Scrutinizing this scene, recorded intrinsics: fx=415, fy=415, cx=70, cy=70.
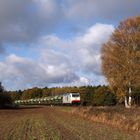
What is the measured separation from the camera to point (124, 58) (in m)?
65.9

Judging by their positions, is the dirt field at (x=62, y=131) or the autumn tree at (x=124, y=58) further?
the autumn tree at (x=124, y=58)

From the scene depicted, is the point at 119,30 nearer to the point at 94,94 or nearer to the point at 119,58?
the point at 119,58

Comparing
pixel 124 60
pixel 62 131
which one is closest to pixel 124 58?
pixel 124 60

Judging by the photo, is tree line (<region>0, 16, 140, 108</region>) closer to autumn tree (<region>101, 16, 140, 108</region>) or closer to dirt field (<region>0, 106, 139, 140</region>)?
autumn tree (<region>101, 16, 140, 108</region>)

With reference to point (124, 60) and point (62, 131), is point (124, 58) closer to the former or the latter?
point (124, 60)

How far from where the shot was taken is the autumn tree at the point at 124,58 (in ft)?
214

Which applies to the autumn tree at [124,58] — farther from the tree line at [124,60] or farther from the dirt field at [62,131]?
the dirt field at [62,131]

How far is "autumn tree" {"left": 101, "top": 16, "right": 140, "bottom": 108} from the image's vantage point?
65188 millimetres

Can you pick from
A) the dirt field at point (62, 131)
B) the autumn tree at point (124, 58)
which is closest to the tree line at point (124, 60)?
the autumn tree at point (124, 58)

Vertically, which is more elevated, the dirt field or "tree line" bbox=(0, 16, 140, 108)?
"tree line" bbox=(0, 16, 140, 108)

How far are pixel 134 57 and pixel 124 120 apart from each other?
33.7m

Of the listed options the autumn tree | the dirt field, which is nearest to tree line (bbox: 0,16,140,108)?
the autumn tree

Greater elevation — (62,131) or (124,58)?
(124,58)

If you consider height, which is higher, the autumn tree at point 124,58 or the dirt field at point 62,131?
the autumn tree at point 124,58
